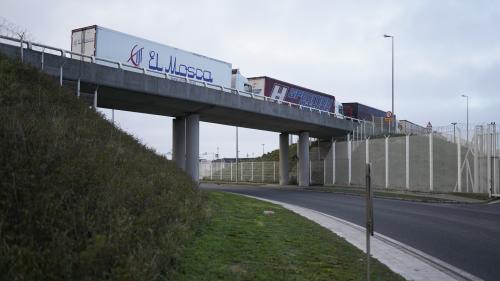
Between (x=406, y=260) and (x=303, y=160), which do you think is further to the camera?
(x=303, y=160)

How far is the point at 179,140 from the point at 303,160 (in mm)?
15956

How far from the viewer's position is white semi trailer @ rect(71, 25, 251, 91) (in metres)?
28.0

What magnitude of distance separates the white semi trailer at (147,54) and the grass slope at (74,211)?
1977 cm

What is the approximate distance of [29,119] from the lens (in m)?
7.94

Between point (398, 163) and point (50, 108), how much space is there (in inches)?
1339

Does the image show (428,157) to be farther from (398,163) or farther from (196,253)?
(196,253)

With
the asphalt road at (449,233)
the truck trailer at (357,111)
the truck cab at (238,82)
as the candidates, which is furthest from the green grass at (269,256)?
the truck trailer at (357,111)

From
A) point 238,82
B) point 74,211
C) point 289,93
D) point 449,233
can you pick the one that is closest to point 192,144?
point 238,82

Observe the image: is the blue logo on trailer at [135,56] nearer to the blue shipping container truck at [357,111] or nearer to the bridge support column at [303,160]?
the bridge support column at [303,160]

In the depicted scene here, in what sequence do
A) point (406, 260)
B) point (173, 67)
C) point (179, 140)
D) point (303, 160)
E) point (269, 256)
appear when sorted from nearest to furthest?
point (269, 256), point (406, 260), point (173, 67), point (179, 140), point (303, 160)

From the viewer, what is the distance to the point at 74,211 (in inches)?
231

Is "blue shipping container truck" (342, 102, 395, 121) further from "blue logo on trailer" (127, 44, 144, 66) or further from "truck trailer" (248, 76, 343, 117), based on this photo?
"blue logo on trailer" (127, 44, 144, 66)

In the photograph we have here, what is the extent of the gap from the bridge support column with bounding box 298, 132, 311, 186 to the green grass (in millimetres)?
37185

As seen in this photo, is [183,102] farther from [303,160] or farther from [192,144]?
[303,160]
